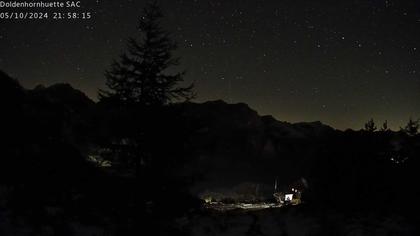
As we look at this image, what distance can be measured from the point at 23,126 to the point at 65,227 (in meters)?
10.0

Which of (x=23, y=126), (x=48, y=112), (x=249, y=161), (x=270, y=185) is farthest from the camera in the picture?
(x=249, y=161)

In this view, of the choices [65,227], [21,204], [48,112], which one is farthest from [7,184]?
[48,112]

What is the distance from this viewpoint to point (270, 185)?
95.6 metres

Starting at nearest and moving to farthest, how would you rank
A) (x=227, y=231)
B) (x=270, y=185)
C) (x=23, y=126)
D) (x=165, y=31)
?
1. (x=227, y=231)
2. (x=165, y=31)
3. (x=23, y=126)
4. (x=270, y=185)


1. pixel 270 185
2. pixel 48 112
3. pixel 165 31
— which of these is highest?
pixel 165 31

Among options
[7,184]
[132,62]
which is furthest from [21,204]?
[132,62]

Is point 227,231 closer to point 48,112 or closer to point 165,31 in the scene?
point 165,31

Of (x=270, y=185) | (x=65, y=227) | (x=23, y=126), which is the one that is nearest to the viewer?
(x=65, y=227)

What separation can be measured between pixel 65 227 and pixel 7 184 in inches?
134

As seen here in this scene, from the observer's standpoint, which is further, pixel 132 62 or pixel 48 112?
pixel 48 112

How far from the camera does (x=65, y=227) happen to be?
16.6 meters

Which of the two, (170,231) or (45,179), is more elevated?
(45,179)

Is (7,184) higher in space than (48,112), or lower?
lower

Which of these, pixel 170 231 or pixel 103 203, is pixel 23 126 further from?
pixel 170 231
